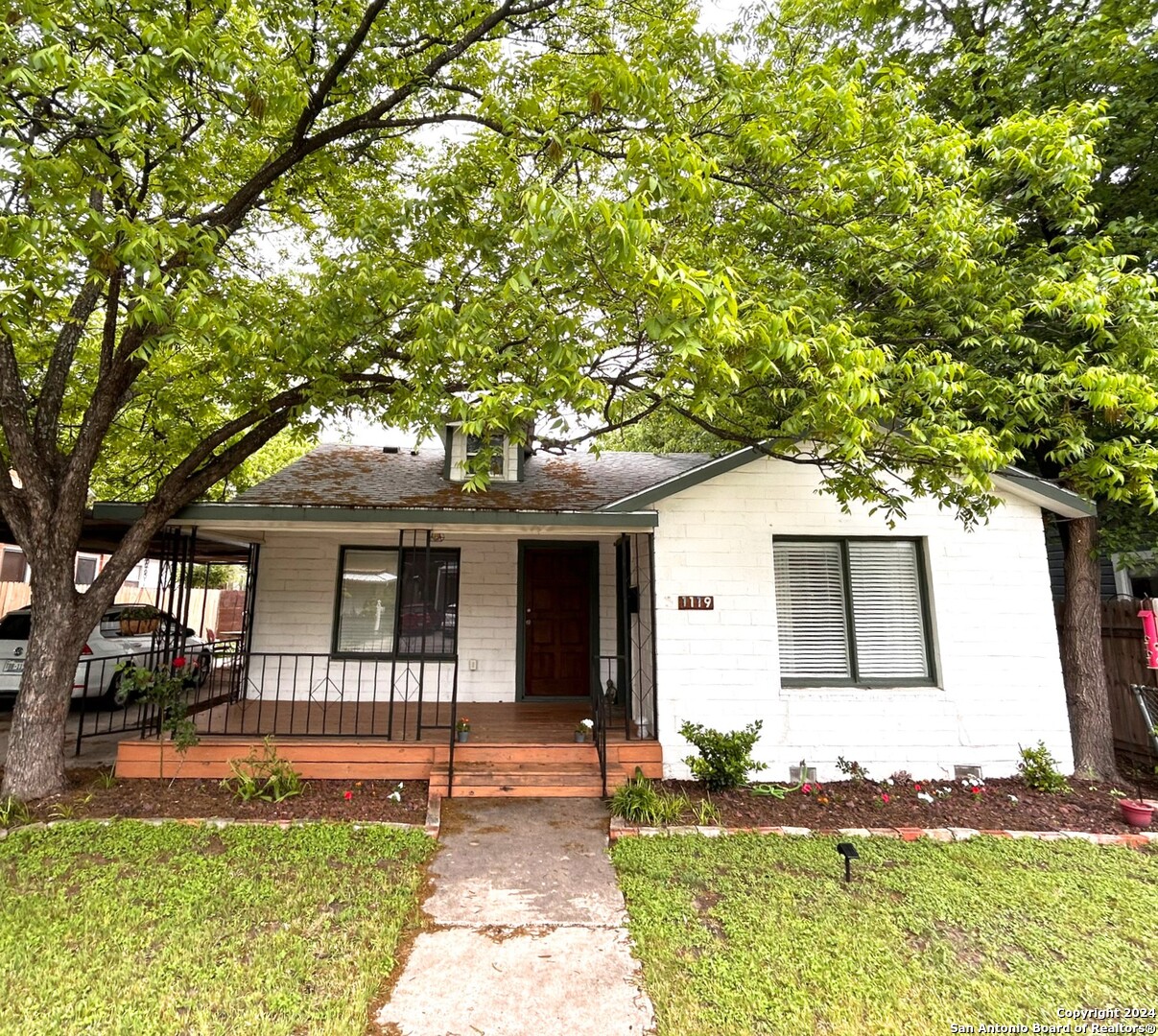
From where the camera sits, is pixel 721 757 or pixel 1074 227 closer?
pixel 721 757

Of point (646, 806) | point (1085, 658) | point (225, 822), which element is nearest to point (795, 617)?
point (646, 806)

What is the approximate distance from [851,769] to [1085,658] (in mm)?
2956

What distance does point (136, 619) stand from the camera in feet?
30.2

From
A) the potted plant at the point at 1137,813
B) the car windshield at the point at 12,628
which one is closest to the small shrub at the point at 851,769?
the potted plant at the point at 1137,813

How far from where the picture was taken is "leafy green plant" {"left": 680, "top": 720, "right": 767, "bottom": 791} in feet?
18.1

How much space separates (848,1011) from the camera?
2.77 meters

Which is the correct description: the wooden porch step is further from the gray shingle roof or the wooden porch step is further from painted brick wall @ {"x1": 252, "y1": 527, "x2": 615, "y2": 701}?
the gray shingle roof

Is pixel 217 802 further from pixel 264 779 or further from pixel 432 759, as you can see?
pixel 432 759

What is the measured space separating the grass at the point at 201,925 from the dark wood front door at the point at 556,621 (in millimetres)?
3722

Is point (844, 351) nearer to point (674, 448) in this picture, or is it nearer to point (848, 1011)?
point (848, 1011)

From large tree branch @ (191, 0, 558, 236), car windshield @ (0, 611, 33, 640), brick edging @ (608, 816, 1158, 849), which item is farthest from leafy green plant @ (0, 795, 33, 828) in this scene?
large tree branch @ (191, 0, 558, 236)

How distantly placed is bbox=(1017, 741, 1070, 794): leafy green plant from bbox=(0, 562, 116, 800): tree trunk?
9142mm

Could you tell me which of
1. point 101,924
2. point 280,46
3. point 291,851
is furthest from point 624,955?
point 280,46

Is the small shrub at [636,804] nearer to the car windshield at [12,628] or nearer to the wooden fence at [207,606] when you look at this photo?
the car windshield at [12,628]
